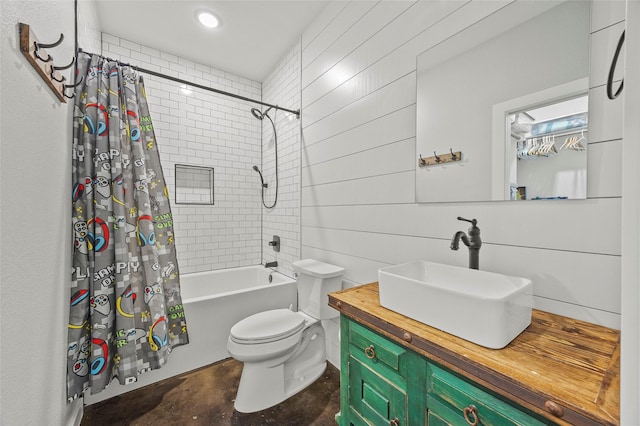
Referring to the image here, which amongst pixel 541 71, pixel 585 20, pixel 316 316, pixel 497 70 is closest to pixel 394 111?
pixel 497 70

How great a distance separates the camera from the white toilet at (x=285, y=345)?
5.16ft

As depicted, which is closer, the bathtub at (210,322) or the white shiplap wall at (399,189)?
the white shiplap wall at (399,189)

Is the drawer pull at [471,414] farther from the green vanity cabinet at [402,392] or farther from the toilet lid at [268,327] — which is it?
the toilet lid at [268,327]

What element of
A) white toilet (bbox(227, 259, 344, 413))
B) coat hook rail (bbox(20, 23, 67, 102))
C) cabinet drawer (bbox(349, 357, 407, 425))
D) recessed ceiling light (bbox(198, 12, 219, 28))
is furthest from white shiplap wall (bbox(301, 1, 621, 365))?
coat hook rail (bbox(20, 23, 67, 102))

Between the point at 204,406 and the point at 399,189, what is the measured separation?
1.86 meters

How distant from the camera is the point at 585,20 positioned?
2.89 feet

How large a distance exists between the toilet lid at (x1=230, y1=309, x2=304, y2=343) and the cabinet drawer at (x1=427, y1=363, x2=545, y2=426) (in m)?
1.02

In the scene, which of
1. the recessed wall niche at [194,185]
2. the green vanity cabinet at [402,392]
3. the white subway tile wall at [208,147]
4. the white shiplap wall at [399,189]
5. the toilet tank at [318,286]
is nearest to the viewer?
the green vanity cabinet at [402,392]

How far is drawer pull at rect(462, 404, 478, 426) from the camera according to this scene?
69cm

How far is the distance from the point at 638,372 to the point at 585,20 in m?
1.12

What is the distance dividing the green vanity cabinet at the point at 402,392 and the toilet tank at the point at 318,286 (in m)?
0.64

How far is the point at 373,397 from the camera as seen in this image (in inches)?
39.8

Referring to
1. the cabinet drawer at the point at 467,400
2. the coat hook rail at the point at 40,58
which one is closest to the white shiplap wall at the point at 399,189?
the cabinet drawer at the point at 467,400

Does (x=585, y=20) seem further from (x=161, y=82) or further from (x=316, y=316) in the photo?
(x=161, y=82)
